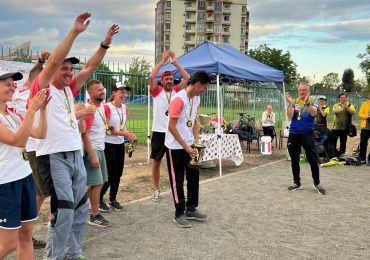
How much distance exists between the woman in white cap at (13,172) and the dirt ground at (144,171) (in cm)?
236

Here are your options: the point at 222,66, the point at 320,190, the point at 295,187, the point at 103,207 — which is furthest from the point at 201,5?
the point at 103,207

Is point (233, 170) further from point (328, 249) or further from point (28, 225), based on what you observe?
point (28, 225)

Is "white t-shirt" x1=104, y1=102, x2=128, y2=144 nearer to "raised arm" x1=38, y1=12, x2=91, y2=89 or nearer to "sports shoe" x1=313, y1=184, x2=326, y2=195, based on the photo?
"raised arm" x1=38, y1=12, x2=91, y2=89

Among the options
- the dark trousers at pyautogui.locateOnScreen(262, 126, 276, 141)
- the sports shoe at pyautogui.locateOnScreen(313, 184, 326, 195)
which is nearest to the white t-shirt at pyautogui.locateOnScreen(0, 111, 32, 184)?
the sports shoe at pyautogui.locateOnScreen(313, 184, 326, 195)

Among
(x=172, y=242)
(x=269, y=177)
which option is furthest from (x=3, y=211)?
(x=269, y=177)

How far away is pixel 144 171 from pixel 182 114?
429 cm

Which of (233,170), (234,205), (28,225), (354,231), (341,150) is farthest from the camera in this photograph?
(341,150)

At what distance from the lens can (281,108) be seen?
21.7 m

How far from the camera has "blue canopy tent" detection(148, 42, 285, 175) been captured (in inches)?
352

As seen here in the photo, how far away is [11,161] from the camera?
2.90 meters

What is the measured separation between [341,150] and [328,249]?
286 inches

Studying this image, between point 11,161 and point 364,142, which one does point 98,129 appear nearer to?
point 11,161

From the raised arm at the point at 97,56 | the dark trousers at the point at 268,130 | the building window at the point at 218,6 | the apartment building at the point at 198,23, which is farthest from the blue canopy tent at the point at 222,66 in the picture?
the building window at the point at 218,6

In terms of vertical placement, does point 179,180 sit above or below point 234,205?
above
